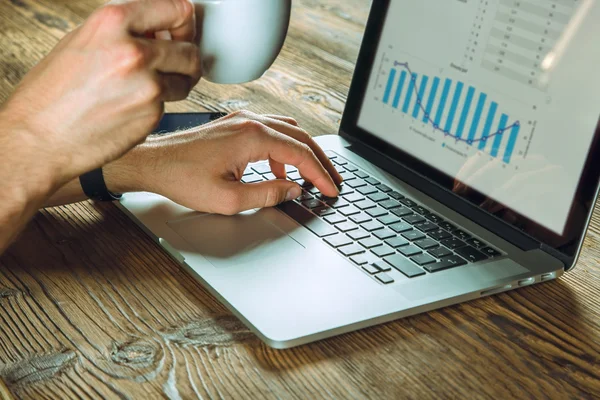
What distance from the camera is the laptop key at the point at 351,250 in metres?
0.78

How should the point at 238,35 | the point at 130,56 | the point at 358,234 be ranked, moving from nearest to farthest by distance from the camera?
the point at 130,56, the point at 238,35, the point at 358,234

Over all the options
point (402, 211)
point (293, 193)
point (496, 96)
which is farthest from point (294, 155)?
point (496, 96)

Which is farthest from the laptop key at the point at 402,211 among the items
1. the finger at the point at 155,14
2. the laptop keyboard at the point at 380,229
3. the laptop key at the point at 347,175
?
the finger at the point at 155,14

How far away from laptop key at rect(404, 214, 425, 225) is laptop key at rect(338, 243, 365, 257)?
0.09 meters

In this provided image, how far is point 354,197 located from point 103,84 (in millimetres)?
389

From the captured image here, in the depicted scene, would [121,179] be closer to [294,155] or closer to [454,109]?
[294,155]

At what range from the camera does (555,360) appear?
0.67 metres

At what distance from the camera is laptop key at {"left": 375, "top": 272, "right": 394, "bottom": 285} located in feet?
2.41

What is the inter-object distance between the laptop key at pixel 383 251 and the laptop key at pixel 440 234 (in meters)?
0.06

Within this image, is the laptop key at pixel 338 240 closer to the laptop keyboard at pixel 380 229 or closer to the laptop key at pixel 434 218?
the laptop keyboard at pixel 380 229

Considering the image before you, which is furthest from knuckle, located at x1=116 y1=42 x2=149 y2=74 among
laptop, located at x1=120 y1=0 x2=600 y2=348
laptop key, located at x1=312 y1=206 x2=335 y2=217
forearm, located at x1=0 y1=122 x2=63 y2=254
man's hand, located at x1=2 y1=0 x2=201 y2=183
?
laptop key, located at x1=312 y1=206 x2=335 y2=217

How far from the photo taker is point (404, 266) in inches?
30.1

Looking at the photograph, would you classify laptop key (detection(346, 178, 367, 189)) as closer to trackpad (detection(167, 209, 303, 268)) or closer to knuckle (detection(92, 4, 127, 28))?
trackpad (detection(167, 209, 303, 268))

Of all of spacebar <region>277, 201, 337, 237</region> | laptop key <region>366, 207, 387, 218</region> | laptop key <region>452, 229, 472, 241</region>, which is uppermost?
laptop key <region>452, 229, 472, 241</region>
